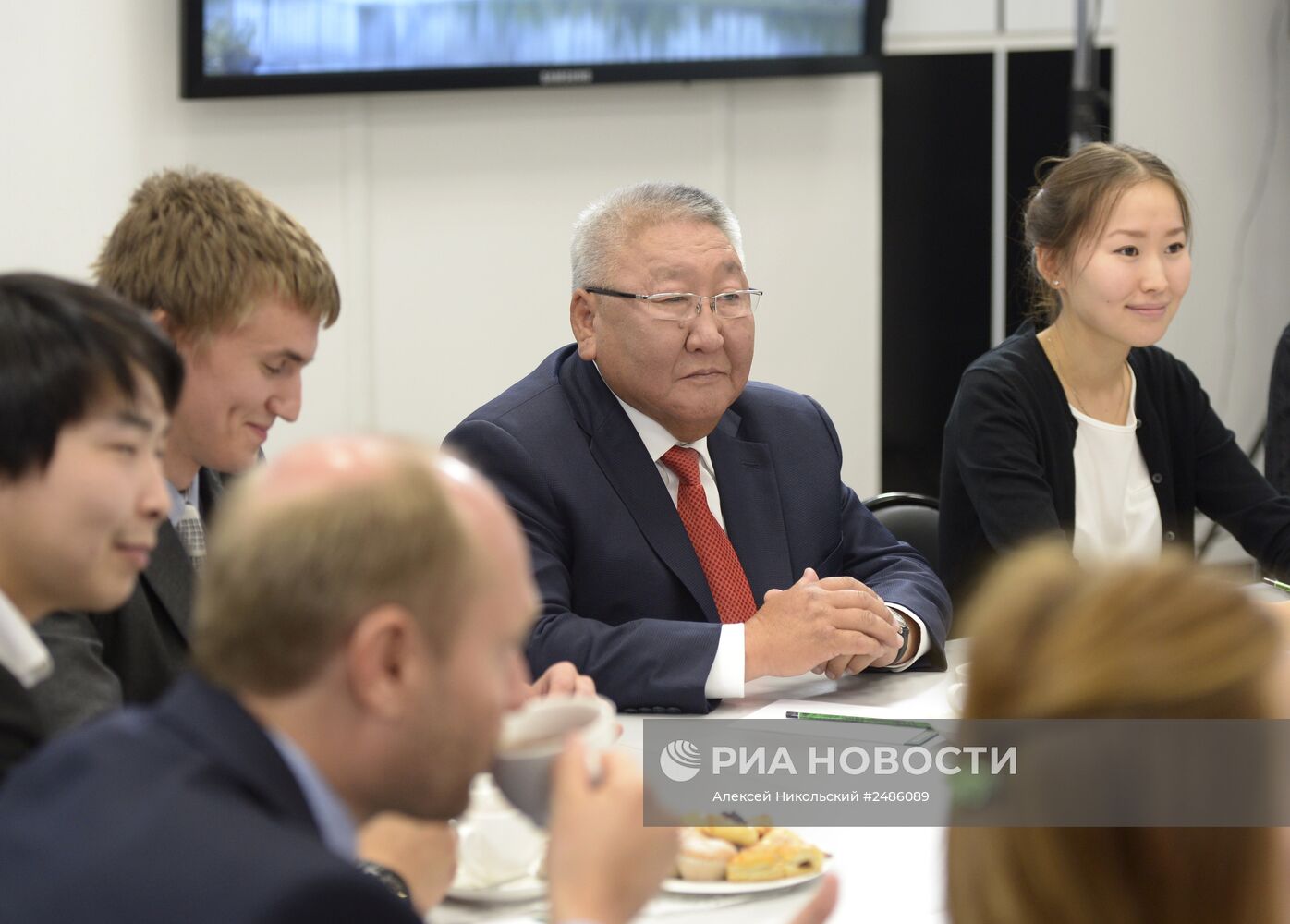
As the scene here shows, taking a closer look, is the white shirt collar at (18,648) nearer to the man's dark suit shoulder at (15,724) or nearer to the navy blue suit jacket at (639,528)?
the man's dark suit shoulder at (15,724)

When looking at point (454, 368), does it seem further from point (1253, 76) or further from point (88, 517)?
point (88, 517)

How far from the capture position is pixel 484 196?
4500mm

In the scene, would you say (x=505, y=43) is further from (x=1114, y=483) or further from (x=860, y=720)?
(x=860, y=720)

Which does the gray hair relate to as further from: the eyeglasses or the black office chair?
the black office chair

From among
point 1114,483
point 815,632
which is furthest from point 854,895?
point 1114,483

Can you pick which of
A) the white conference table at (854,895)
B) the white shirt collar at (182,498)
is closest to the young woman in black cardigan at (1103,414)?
the white conference table at (854,895)

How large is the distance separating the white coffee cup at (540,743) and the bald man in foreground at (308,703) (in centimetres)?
13

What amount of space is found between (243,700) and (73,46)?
3866mm

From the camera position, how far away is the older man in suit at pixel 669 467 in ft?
7.28

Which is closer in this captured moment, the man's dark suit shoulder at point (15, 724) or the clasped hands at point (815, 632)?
the man's dark suit shoulder at point (15, 724)

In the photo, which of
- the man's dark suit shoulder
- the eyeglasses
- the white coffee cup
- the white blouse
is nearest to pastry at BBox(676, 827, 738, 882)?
the white coffee cup


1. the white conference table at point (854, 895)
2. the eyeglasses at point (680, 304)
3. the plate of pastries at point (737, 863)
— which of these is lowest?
the white conference table at point (854, 895)

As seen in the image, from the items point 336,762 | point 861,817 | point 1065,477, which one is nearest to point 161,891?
point 336,762

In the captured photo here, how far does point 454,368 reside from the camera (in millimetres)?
4570
